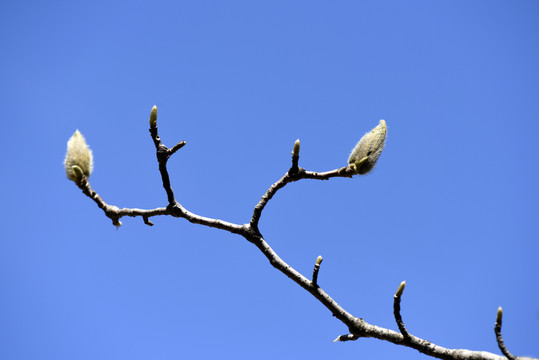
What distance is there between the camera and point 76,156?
126 inches

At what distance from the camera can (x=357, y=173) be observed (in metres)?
2.97

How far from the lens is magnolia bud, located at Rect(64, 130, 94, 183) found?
319cm

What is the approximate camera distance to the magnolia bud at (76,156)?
126 inches

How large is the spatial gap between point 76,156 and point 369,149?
2248 mm

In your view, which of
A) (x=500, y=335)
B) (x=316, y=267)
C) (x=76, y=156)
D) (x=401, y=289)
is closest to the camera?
(x=500, y=335)

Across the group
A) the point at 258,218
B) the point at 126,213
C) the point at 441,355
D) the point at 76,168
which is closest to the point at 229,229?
the point at 258,218

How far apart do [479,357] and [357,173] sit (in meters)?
1.36

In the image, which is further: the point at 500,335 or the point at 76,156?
the point at 76,156

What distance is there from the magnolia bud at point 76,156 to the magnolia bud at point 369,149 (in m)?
2.07

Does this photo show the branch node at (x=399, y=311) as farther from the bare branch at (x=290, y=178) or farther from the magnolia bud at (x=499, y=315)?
the bare branch at (x=290, y=178)

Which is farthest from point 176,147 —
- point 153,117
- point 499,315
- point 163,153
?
point 499,315

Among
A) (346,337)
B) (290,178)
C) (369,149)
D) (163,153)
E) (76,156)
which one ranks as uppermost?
(76,156)

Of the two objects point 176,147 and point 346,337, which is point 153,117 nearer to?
point 176,147

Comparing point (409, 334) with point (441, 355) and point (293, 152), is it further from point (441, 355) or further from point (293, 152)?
point (293, 152)
